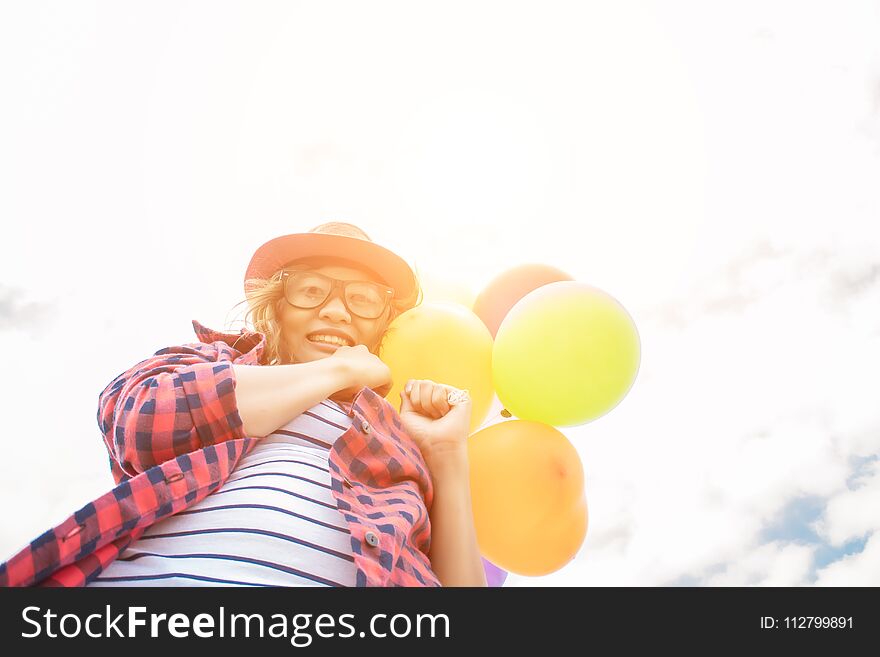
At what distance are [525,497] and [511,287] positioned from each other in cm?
92

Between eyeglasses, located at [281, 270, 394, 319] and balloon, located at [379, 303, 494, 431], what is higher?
eyeglasses, located at [281, 270, 394, 319]

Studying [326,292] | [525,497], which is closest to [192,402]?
[326,292]

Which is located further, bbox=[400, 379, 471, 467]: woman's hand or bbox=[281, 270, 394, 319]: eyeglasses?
bbox=[281, 270, 394, 319]: eyeglasses

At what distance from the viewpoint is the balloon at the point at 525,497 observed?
1.98m

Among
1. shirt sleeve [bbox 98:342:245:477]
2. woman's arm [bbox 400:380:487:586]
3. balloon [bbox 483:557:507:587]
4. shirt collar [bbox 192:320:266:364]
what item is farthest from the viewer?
balloon [bbox 483:557:507:587]

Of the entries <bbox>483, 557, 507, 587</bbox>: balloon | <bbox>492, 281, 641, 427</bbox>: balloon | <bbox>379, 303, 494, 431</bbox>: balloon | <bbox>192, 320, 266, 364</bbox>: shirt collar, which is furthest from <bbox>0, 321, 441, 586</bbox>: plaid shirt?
<bbox>483, 557, 507, 587</bbox>: balloon

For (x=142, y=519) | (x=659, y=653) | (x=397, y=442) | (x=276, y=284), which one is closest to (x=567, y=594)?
(x=659, y=653)

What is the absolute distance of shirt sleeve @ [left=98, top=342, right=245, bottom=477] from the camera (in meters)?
1.37

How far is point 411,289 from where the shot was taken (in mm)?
2240

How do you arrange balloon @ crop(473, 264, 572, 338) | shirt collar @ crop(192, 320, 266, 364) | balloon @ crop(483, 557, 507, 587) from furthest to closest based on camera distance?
balloon @ crop(473, 264, 572, 338), balloon @ crop(483, 557, 507, 587), shirt collar @ crop(192, 320, 266, 364)

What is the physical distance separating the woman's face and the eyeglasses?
0.06ft

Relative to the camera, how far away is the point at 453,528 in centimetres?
164

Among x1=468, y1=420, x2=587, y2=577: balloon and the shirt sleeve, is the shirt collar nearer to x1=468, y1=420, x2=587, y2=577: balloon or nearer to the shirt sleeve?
the shirt sleeve

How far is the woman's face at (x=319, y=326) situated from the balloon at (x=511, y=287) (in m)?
0.69
